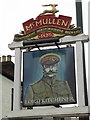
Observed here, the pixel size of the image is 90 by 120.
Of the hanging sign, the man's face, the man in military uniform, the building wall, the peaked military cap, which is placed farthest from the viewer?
the building wall

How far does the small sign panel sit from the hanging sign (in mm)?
1016

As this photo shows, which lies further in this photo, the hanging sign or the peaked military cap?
the hanging sign

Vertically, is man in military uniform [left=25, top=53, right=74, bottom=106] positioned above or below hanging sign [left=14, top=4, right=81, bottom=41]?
below

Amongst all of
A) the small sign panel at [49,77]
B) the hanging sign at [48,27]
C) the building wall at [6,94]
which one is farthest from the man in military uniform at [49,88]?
the building wall at [6,94]

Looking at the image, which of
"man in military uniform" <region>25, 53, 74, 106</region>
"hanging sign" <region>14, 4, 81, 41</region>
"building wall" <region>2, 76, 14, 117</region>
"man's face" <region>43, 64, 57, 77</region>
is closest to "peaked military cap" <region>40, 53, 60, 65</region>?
"man in military uniform" <region>25, 53, 74, 106</region>

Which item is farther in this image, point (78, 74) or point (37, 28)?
point (37, 28)

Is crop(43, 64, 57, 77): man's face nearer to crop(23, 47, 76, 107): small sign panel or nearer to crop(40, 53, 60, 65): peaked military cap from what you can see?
crop(23, 47, 76, 107): small sign panel

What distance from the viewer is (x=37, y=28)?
21766 mm

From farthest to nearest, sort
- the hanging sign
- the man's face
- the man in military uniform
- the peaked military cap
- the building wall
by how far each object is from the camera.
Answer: the building wall → the hanging sign → the peaked military cap → the man's face → the man in military uniform

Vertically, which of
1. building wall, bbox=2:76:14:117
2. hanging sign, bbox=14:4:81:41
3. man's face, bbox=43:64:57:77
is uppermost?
hanging sign, bbox=14:4:81:41

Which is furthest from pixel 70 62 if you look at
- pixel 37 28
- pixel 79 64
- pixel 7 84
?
pixel 7 84

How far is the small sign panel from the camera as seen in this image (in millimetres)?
19922

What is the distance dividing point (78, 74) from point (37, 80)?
2.54 meters

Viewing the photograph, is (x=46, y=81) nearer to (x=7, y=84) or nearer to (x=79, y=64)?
(x=79, y=64)
